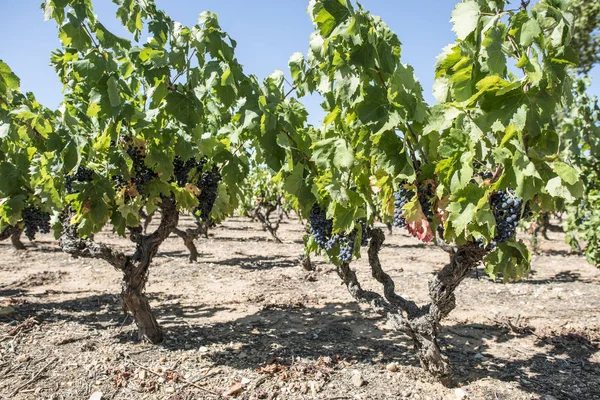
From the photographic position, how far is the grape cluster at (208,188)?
4.66 m

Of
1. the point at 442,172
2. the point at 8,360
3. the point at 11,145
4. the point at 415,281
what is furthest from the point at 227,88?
the point at 415,281

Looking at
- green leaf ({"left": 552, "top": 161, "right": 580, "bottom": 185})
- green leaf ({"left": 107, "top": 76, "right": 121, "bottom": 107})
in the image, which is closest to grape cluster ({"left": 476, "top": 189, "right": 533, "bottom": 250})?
green leaf ({"left": 552, "top": 161, "right": 580, "bottom": 185})

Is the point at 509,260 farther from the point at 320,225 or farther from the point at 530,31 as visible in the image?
the point at 530,31

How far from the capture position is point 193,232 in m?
9.97

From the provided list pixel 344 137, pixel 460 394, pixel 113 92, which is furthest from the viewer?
pixel 460 394

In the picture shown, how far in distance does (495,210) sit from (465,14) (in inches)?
52.6

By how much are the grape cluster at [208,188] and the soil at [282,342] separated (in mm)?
1815

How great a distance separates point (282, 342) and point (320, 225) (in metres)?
2.15

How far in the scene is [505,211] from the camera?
9.24 ft

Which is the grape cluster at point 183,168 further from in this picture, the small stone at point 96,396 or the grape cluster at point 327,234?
the small stone at point 96,396

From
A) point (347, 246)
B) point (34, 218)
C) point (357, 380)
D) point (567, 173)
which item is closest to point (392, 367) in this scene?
point (357, 380)

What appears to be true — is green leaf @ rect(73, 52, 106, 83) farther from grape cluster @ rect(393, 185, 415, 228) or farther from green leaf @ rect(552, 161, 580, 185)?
green leaf @ rect(552, 161, 580, 185)

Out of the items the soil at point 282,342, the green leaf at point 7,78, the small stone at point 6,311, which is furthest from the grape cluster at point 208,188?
the small stone at point 6,311

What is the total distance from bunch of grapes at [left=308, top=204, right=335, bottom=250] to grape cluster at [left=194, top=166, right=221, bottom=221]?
129cm
